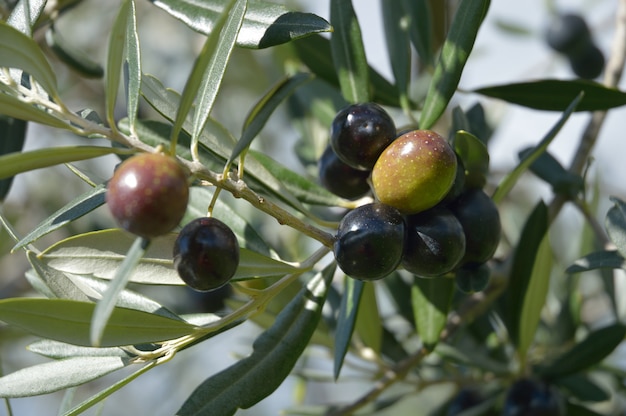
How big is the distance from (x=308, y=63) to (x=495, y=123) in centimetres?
93

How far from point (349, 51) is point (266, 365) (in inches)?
23.3

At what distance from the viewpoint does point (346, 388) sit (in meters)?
5.23

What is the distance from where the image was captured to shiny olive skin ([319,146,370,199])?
4.49ft

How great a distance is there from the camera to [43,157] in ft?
3.14

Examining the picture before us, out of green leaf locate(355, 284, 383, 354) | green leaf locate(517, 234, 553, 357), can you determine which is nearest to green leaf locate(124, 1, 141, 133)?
green leaf locate(355, 284, 383, 354)

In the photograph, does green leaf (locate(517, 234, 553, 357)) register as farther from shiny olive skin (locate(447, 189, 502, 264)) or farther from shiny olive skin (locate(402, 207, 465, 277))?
shiny olive skin (locate(402, 207, 465, 277))

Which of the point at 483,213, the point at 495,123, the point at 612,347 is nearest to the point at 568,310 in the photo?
the point at 612,347

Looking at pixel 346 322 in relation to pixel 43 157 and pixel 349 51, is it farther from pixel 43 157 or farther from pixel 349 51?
pixel 43 157

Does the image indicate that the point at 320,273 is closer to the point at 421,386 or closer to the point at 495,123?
the point at 421,386

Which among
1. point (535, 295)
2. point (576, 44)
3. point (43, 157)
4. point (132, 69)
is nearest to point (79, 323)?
point (43, 157)


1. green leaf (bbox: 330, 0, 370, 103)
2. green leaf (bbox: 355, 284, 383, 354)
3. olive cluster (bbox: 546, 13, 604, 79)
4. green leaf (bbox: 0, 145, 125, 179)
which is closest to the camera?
green leaf (bbox: 0, 145, 125, 179)

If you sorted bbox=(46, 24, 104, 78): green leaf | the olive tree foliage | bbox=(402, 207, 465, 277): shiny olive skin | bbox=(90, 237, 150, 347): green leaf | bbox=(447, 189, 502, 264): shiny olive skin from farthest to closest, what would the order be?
bbox=(46, 24, 104, 78): green leaf
bbox=(447, 189, 502, 264): shiny olive skin
bbox=(402, 207, 465, 277): shiny olive skin
the olive tree foliage
bbox=(90, 237, 150, 347): green leaf

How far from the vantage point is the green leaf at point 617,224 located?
1.33 metres

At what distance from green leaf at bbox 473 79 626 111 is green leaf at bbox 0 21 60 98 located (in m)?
0.93
